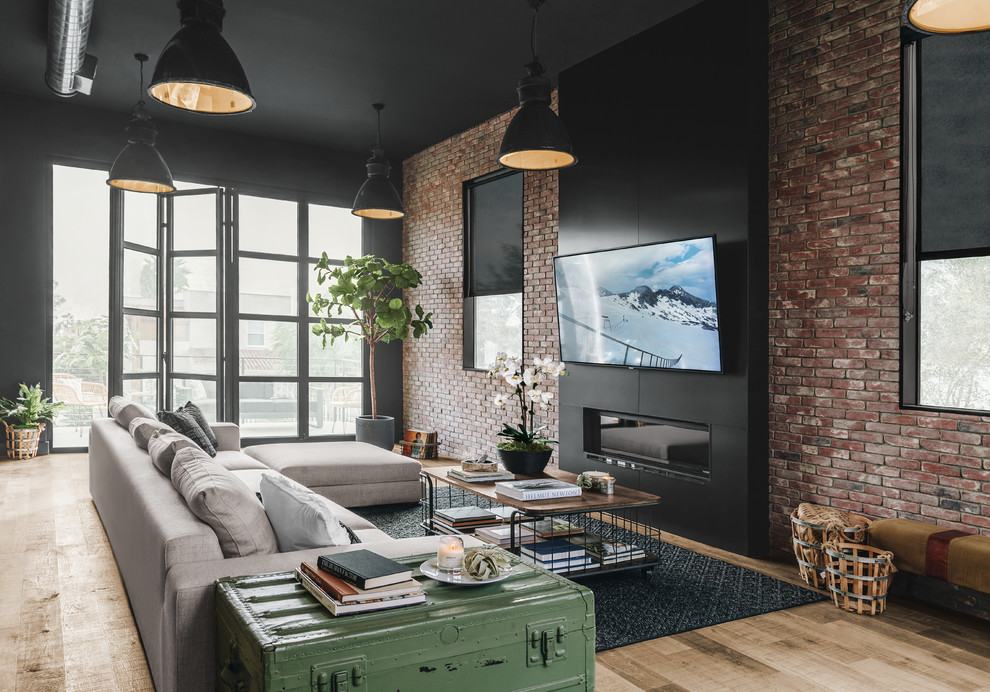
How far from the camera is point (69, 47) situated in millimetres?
5051

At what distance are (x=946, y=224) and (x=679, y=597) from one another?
7.35ft

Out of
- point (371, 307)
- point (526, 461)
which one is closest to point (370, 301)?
point (371, 307)

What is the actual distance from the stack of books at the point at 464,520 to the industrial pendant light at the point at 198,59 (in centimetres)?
236

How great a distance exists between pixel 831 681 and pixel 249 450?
4.49 metres

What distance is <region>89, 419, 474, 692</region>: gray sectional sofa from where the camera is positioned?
6.82ft

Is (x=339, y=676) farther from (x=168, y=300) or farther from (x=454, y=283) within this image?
(x=168, y=300)

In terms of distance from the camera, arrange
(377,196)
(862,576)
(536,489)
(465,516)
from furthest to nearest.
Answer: (377,196), (465,516), (536,489), (862,576)

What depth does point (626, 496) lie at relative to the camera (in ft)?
12.4

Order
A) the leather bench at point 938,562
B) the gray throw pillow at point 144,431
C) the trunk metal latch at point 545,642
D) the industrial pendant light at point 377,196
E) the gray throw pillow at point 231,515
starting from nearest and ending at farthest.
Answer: the trunk metal latch at point 545,642
the gray throw pillow at point 231,515
the leather bench at point 938,562
the gray throw pillow at point 144,431
the industrial pendant light at point 377,196

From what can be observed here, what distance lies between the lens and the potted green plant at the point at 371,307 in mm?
7660

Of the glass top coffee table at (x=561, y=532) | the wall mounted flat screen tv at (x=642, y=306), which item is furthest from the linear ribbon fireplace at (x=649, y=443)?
the glass top coffee table at (x=561, y=532)

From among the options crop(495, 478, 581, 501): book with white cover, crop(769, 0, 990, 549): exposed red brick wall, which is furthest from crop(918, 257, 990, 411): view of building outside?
crop(495, 478, 581, 501): book with white cover

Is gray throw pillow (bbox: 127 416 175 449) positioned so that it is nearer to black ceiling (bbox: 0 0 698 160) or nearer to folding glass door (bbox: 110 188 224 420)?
black ceiling (bbox: 0 0 698 160)

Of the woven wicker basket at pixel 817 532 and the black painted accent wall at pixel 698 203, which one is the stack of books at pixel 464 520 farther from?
the woven wicker basket at pixel 817 532
